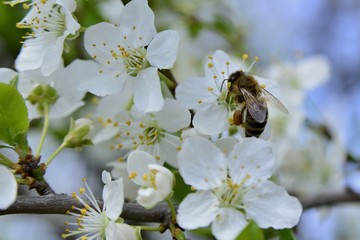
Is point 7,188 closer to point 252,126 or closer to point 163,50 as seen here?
point 163,50

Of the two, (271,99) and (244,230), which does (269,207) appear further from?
(271,99)

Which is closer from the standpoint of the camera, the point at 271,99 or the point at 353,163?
the point at 271,99

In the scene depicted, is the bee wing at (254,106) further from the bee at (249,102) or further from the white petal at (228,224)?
the white petal at (228,224)

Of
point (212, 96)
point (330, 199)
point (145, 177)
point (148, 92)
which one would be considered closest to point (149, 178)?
point (145, 177)

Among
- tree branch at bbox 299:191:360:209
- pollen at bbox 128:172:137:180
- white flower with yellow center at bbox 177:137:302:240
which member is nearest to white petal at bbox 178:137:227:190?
white flower with yellow center at bbox 177:137:302:240

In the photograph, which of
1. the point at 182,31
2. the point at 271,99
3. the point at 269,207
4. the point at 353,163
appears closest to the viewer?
the point at 269,207

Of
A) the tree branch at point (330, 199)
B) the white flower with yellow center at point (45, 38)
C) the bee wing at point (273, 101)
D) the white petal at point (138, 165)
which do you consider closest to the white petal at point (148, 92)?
the white petal at point (138, 165)

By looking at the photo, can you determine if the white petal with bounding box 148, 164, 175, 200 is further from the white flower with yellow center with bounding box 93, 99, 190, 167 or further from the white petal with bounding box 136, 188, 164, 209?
the white flower with yellow center with bounding box 93, 99, 190, 167

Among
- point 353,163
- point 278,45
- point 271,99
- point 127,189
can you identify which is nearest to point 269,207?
point 271,99
